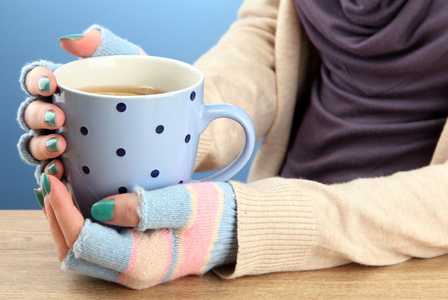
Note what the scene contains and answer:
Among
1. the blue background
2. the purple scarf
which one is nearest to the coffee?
→ the purple scarf

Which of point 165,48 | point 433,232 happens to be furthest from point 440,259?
point 165,48

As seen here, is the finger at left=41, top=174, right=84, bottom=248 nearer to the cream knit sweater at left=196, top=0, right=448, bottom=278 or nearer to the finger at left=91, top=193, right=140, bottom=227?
the finger at left=91, top=193, right=140, bottom=227

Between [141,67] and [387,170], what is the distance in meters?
0.44

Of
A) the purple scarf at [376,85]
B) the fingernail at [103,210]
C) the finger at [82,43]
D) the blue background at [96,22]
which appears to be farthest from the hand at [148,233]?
A: the blue background at [96,22]

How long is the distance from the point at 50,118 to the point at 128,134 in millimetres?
70

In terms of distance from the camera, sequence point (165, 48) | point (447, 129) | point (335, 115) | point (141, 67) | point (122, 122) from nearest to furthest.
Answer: point (122, 122) < point (141, 67) < point (447, 129) < point (335, 115) < point (165, 48)

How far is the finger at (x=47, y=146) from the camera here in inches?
Answer: 17.0

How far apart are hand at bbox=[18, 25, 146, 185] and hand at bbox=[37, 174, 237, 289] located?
Answer: 0.12 feet

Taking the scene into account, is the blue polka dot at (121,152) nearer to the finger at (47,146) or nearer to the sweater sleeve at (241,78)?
the finger at (47,146)

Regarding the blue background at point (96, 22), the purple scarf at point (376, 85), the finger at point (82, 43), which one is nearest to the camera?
the finger at point (82, 43)

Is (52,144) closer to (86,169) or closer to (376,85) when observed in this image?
(86,169)

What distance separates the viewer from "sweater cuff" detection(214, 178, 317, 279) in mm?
469

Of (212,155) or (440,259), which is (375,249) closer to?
(440,259)

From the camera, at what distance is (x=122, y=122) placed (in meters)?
0.39
